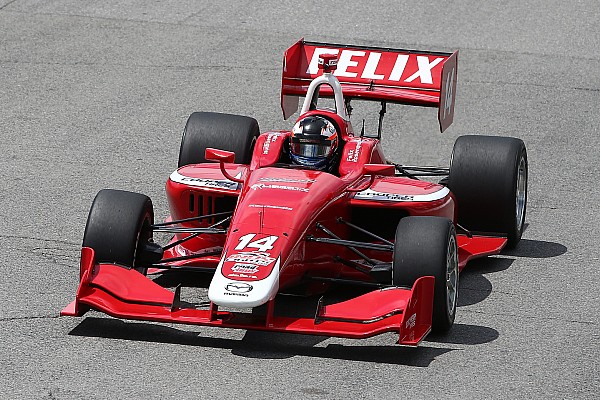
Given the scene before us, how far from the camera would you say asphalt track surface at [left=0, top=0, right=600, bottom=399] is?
7625mm

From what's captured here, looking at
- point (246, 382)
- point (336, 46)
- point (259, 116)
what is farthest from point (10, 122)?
point (246, 382)

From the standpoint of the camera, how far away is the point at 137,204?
869cm

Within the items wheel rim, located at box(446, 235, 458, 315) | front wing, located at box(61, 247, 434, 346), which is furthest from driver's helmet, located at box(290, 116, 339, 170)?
front wing, located at box(61, 247, 434, 346)

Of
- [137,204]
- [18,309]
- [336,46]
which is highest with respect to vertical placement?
[336,46]

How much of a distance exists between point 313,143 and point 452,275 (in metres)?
1.49

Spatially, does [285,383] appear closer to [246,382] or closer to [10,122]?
[246,382]

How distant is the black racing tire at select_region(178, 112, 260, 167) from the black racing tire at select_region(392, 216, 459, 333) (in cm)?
252

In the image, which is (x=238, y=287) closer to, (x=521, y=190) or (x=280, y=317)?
(x=280, y=317)

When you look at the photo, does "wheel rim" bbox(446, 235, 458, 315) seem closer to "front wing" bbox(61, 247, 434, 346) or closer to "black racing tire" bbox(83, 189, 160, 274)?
"front wing" bbox(61, 247, 434, 346)

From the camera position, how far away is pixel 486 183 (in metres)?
10.2

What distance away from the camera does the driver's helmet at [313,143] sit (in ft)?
30.7

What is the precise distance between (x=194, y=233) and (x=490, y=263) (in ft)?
7.90

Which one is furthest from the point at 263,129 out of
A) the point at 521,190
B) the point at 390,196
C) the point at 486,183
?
the point at 390,196

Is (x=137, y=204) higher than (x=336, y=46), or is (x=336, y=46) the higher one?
(x=336, y=46)
